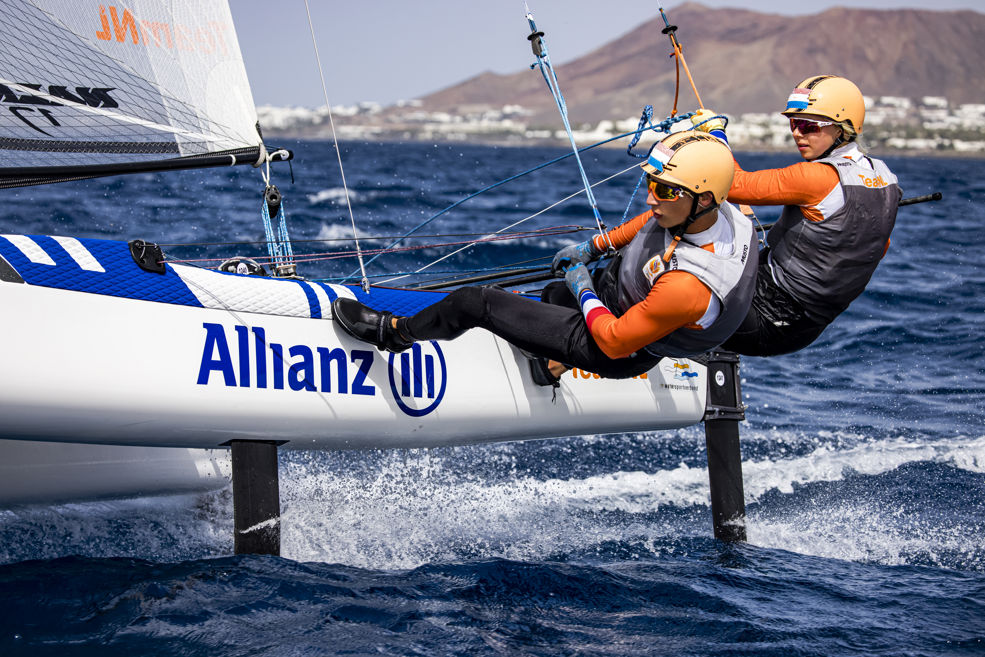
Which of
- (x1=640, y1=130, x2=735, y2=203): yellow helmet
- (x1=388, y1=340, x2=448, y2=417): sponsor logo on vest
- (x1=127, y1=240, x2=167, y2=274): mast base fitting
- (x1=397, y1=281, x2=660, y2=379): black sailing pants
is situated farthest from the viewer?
(x1=388, y1=340, x2=448, y2=417): sponsor logo on vest

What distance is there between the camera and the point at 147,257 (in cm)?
278

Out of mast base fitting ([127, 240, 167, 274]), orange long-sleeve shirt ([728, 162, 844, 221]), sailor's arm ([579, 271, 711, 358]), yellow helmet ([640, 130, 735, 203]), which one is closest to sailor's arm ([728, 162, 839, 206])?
orange long-sleeve shirt ([728, 162, 844, 221])

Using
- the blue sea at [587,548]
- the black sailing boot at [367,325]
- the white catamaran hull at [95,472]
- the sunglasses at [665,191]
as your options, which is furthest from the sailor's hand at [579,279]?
the white catamaran hull at [95,472]

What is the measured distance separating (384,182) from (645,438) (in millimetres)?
11711

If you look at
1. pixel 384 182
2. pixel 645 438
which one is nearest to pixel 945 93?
pixel 384 182

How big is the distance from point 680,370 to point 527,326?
48.4 inches

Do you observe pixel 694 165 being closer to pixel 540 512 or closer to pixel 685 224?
pixel 685 224

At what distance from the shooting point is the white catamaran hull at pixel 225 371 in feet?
8.39

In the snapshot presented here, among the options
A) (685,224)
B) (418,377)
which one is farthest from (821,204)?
(418,377)

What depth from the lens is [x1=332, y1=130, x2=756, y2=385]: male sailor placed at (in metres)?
2.53

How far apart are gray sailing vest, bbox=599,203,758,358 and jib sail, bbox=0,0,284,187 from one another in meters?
1.50

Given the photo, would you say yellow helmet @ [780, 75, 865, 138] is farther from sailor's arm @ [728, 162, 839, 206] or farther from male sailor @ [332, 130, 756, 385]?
male sailor @ [332, 130, 756, 385]

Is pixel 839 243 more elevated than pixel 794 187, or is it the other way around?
pixel 794 187

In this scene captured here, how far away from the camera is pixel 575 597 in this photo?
9.48 ft
